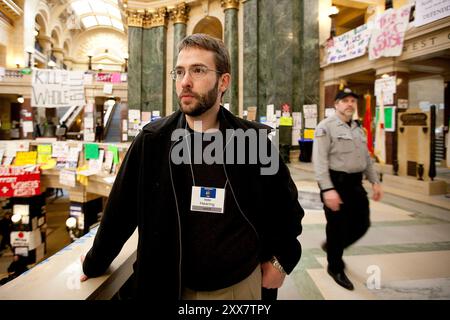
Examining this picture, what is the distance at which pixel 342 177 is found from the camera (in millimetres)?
2729

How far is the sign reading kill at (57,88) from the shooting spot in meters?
4.91

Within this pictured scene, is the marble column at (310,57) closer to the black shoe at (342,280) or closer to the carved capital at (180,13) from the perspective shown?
the carved capital at (180,13)

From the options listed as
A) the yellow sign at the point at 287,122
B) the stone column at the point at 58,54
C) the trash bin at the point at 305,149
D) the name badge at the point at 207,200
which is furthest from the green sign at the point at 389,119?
the stone column at the point at 58,54

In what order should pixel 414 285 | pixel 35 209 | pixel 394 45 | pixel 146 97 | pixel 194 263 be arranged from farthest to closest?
pixel 146 97 → pixel 394 45 → pixel 35 209 → pixel 414 285 → pixel 194 263

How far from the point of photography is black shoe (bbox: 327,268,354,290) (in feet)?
8.71

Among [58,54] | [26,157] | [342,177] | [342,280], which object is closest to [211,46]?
[342,177]

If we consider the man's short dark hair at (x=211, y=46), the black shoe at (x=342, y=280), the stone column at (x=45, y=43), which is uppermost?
the stone column at (x=45, y=43)

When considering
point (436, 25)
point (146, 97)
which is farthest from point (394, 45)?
point (146, 97)

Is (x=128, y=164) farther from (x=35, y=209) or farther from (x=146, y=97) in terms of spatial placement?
(x=146, y=97)

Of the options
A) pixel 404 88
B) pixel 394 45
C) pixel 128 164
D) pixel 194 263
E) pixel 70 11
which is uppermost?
pixel 70 11

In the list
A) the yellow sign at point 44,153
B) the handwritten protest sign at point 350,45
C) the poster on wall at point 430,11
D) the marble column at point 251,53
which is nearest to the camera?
the yellow sign at point 44,153

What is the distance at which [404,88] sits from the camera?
8289 mm

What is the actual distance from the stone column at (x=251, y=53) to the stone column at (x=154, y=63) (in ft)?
18.0

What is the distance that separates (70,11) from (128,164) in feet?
112
